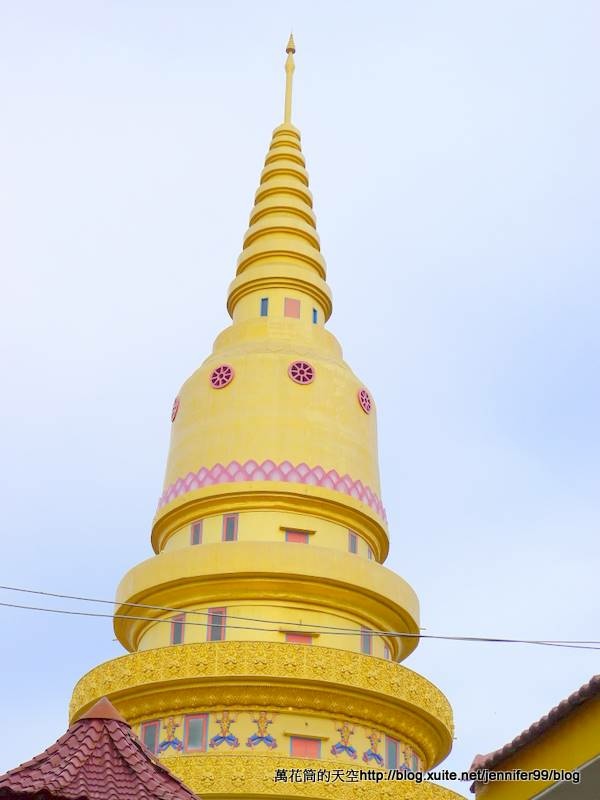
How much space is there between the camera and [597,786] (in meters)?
18.0

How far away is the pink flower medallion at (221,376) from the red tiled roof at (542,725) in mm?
20922

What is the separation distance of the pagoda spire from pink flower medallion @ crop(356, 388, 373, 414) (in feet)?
11.8

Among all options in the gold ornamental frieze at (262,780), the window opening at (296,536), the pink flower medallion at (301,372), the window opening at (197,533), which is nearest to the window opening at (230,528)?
the window opening at (197,533)

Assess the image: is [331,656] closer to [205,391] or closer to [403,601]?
[403,601]

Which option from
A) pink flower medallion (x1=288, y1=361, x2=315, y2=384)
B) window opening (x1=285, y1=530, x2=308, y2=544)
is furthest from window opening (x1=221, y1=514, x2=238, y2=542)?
pink flower medallion (x1=288, y1=361, x2=315, y2=384)

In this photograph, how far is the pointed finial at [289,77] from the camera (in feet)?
161

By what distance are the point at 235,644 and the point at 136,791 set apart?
17.7 meters

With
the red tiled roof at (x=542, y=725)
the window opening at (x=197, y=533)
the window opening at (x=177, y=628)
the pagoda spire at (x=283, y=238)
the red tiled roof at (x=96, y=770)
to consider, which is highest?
the pagoda spire at (x=283, y=238)

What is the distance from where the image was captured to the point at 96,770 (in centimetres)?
1545

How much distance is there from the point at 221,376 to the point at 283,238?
6.53 m

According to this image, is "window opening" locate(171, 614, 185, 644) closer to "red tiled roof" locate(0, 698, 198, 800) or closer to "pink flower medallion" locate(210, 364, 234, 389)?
"pink flower medallion" locate(210, 364, 234, 389)

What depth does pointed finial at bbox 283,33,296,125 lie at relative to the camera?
161 feet

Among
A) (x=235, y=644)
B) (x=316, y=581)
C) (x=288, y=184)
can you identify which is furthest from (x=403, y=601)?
(x=288, y=184)

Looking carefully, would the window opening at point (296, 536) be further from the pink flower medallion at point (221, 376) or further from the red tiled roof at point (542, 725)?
the red tiled roof at point (542, 725)
